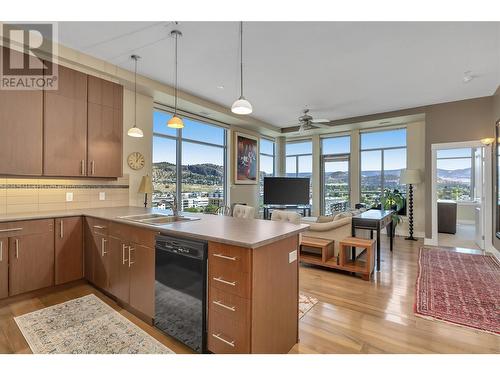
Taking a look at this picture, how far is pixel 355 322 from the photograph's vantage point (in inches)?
93.1

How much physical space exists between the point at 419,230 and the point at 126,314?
660 cm

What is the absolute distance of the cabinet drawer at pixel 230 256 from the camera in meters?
1.59

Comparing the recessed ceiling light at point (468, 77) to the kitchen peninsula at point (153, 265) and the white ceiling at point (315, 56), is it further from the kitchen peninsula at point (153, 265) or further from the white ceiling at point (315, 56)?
the kitchen peninsula at point (153, 265)

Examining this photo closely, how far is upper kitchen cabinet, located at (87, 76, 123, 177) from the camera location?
350 cm

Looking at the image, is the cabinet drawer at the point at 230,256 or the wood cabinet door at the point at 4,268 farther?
the wood cabinet door at the point at 4,268

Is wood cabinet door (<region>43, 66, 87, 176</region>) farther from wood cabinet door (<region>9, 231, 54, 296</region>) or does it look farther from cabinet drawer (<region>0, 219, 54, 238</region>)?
wood cabinet door (<region>9, 231, 54, 296</region>)

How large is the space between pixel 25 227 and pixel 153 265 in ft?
5.62

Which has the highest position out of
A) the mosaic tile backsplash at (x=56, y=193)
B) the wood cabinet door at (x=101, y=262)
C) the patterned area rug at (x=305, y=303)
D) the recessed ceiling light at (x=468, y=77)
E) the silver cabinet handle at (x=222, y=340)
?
Result: the recessed ceiling light at (x=468, y=77)

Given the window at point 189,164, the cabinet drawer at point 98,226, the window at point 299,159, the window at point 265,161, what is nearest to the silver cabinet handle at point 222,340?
the cabinet drawer at point 98,226

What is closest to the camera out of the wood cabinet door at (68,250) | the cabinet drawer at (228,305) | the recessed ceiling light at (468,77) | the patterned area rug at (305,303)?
the cabinet drawer at (228,305)

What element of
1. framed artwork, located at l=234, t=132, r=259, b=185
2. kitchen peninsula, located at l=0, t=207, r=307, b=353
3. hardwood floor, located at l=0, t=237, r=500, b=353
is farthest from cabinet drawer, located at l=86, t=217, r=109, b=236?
framed artwork, located at l=234, t=132, r=259, b=185

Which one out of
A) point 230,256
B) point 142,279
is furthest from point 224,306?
point 142,279

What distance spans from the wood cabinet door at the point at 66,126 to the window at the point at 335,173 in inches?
250

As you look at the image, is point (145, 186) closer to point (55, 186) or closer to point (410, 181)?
point (55, 186)
